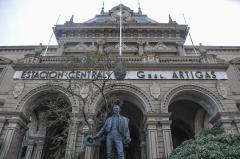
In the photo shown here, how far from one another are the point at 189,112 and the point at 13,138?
13.6 meters

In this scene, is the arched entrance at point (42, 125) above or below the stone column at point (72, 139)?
above

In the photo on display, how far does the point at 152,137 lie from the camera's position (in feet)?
41.3

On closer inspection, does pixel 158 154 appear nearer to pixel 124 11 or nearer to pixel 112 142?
pixel 112 142

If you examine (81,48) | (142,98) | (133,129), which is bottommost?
(133,129)

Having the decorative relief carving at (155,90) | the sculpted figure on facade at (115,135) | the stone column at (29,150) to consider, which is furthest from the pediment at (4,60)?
the sculpted figure on facade at (115,135)

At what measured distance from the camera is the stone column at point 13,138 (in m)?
12.2

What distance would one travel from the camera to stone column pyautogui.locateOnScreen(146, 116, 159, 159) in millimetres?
12180

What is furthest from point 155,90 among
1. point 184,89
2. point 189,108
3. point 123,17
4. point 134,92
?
point 123,17

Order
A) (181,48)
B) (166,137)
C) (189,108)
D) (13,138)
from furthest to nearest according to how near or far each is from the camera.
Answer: (181,48)
(189,108)
(13,138)
(166,137)

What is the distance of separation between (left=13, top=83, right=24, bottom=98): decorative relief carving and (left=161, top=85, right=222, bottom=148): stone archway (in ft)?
32.3

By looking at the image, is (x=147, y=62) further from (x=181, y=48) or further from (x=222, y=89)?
(x=181, y=48)

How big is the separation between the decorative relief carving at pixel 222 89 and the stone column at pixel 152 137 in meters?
5.16

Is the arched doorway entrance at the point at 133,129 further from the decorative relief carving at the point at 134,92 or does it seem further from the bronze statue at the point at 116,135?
the bronze statue at the point at 116,135

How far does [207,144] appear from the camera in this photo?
873cm
